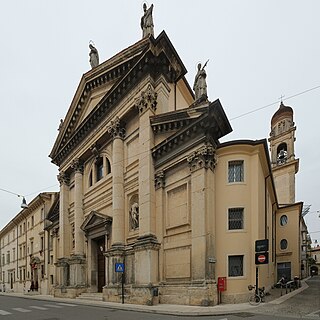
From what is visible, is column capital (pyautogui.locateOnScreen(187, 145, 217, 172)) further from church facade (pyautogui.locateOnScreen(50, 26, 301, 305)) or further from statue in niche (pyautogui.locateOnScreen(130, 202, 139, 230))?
statue in niche (pyautogui.locateOnScreen(130, 202, 139, 230))

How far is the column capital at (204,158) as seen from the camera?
716 inches

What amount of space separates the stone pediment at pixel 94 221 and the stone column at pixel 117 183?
129cm

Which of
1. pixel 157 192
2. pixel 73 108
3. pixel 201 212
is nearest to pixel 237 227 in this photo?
pixel 201 212

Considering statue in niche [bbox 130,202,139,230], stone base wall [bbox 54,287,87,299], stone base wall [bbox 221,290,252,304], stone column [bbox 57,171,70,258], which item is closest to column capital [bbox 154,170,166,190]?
statue in niche [bbox 130,202,139,230]

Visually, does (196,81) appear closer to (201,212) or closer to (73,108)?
(201,212)

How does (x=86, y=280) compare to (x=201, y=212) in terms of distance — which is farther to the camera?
(x=86, y=280)

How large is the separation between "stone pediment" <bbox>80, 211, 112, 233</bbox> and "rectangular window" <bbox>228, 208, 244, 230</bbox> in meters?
9.23

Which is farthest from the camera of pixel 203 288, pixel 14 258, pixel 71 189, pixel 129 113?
pixel 14 258

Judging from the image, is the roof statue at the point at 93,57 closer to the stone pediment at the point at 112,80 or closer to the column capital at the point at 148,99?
the stone pediment at the point at 112,80

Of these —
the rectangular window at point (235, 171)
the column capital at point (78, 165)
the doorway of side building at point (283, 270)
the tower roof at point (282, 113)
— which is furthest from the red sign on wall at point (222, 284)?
the tower roof at point (282, 113)

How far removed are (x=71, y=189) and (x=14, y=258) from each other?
33238 mm

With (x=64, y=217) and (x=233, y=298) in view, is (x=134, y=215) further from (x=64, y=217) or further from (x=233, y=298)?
(x=64, y=217)

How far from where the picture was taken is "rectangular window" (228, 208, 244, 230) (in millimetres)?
18406

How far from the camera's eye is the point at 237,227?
18.4 metres
